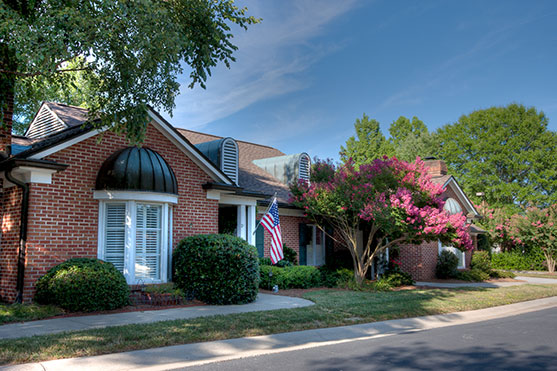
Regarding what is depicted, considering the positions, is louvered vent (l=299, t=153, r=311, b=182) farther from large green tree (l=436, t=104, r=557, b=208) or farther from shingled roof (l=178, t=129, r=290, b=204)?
large green tree (l=436, t=104, r=557, b=208)

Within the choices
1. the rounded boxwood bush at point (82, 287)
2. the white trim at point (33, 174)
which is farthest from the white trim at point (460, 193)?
the white trim at point (33, 174)

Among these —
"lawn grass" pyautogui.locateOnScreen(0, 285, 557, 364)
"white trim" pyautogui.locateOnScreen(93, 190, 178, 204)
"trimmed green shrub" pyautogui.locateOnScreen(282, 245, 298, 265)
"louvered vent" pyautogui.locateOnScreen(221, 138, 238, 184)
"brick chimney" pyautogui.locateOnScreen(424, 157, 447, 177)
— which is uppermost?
"brick chimney" pyautogui.locateOnScreen(424, 157, 447, 177)

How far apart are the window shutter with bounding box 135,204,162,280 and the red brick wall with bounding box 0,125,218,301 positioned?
2.51ft

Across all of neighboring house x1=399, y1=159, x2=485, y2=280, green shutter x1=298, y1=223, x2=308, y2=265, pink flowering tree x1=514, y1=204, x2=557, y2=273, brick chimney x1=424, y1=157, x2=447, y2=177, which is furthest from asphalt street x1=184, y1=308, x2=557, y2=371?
pink flowering tree x1=514, y1=204, x2=557, y2=273

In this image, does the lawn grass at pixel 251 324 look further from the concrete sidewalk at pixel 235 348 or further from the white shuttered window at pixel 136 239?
the white shuttered window at pixel 136 239

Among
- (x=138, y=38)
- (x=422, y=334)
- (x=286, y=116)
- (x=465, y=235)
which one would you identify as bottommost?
(x=422, y=334)

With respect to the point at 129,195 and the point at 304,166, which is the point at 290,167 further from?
the point at 129,195

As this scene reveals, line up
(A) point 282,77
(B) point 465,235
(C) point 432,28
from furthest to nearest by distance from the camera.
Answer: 1. (A) point 282,77
2. (C) point 432,28
3. (B) point 465,235

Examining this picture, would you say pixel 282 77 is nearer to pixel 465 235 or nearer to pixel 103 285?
pixel 465 235

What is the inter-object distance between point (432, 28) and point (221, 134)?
1073 centimetres

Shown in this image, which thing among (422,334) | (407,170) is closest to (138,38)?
(422,334)

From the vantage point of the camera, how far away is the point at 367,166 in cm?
1526

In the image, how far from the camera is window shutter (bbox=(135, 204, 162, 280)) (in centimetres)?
1182

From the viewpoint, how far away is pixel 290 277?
15234 millimetres
